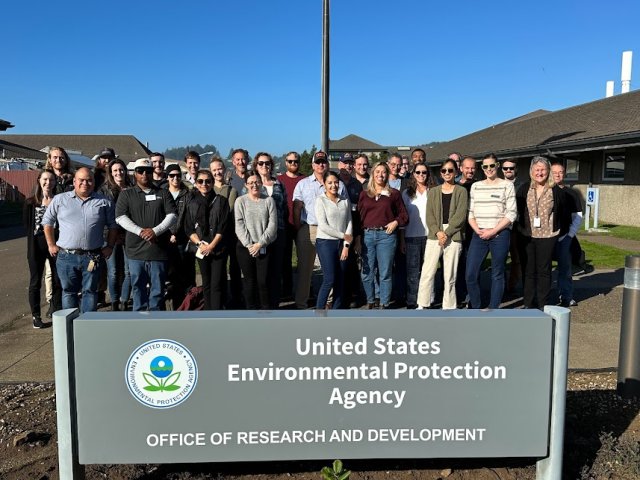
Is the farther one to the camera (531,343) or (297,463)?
(297,463)

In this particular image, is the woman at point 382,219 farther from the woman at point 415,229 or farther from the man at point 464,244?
the man at point 464,244

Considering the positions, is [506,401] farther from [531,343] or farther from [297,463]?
[297,463]

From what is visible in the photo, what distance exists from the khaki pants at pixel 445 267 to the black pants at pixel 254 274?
1.80 m

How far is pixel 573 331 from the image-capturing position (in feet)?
19.9

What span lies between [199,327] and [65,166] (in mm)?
4486

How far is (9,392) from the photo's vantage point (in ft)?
14.5

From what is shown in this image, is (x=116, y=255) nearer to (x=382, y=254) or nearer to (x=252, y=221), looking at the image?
(x=252, y=221)

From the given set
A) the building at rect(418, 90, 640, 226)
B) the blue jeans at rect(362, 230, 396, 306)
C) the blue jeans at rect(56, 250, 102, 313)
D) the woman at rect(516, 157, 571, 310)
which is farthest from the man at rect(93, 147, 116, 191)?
the building at rect(418, 90, 640, 226)

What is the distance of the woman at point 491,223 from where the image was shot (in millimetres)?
6246

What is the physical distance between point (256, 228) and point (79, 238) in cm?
175

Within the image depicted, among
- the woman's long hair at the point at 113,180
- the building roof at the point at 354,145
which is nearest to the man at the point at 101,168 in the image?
the woman's long hair at the point at 113,180

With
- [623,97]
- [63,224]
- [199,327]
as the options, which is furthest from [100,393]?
[623,97]

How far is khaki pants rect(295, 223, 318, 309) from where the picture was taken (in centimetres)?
680

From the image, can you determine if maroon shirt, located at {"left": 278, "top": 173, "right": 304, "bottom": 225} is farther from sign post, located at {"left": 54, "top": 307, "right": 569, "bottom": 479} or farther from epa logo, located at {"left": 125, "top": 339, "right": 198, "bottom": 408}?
epa logo, located at {"left": 125, "top": 339, "right": 198, "bottom": 408}
